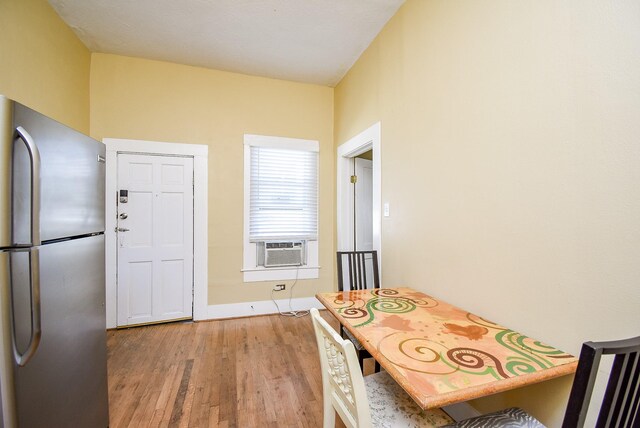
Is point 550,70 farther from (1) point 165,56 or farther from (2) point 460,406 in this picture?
(1) point 165,56

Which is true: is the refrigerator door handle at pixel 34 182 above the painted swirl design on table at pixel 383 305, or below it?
above

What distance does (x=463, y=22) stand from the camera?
1612 mm

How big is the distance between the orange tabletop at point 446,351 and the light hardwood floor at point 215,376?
2.78ft

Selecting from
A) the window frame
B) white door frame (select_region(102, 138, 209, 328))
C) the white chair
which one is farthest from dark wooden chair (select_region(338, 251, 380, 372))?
white door frame (select_region(102, 138, 209, 328))

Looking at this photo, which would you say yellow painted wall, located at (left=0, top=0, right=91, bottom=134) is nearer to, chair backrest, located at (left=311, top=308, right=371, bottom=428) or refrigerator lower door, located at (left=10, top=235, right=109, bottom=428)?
refrigerator lower door, located at (left=10, top=235, right=109, bottom=428)

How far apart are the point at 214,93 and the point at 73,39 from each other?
129 centimetres

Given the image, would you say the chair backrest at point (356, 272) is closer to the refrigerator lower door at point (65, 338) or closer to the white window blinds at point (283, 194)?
the white window blinds at point (283, 194)

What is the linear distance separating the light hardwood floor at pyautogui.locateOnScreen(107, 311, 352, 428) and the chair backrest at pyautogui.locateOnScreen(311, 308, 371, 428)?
26.9 inches

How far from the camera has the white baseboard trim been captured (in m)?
3.22

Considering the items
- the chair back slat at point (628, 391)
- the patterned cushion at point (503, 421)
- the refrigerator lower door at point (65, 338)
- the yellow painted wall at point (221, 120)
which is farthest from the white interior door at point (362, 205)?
the chair back slat at point (628, 391)

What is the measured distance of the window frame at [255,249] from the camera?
3.32 meters

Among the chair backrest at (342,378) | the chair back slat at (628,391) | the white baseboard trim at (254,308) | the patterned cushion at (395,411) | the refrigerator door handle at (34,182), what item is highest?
the refrigerator door handle at (34,182)

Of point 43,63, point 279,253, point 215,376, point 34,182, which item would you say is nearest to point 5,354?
point 34,182

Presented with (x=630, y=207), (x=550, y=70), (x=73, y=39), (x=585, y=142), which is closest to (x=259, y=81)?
(x=73, y=39)
